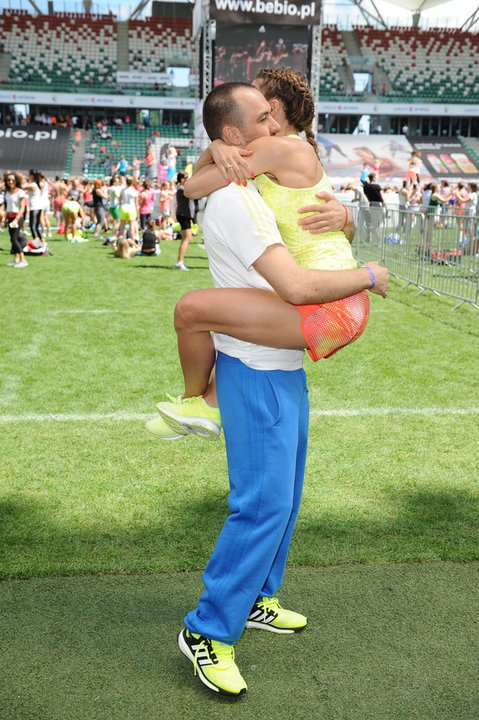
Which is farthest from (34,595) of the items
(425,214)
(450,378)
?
(425,214)

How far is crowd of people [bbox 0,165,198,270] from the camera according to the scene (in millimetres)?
15062

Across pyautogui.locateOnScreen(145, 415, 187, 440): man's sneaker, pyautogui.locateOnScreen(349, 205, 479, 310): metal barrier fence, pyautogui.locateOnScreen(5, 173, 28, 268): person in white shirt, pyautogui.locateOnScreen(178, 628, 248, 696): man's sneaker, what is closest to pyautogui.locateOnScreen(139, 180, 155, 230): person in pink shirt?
pyautogui.locateOnScreen(5, 173, 28, 268): person in white shirt

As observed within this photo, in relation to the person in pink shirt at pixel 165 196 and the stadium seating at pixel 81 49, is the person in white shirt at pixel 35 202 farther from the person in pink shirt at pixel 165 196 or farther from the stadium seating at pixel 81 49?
the stadium seating at pixel 81 49

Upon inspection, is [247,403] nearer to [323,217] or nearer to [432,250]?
[323,217]

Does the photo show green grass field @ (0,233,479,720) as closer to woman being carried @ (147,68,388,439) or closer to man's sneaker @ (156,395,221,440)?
man's sneaker @ (156,395,221,440)

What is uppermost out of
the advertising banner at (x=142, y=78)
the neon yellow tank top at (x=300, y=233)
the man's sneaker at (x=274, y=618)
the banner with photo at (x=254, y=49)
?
the advertising banner at (x=142, y=78)

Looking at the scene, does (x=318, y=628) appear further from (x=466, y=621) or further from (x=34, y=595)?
(x=34, y=595)

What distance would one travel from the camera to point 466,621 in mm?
3008

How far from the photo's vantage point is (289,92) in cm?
245

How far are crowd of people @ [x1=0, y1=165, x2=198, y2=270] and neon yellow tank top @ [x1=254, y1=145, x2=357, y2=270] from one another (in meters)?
8.73

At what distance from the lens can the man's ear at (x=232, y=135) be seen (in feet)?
7.60

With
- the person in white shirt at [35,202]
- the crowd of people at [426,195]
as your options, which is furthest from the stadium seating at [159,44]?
the person in white shirt at [35,202]

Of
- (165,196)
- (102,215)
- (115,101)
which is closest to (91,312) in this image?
(165,196)

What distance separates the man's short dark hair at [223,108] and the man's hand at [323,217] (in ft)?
1.13
